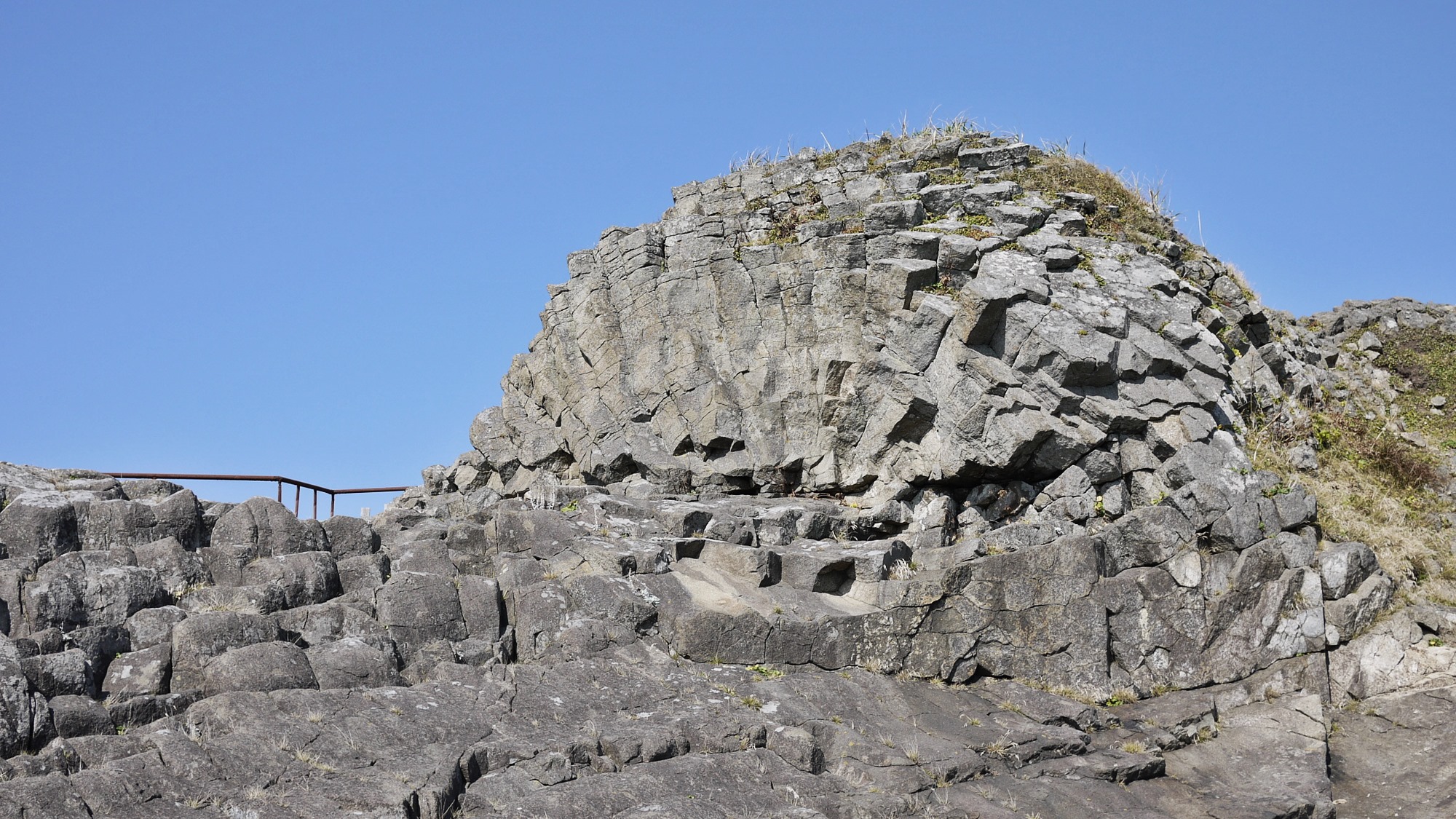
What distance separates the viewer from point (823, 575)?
1986cm

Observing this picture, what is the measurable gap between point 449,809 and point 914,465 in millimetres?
11978

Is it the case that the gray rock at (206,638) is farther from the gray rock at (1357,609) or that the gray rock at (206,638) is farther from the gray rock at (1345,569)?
the gray rock at (1345,569)

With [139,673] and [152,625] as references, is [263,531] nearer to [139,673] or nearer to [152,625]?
[152,625]

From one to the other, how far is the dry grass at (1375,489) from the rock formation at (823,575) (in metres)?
0.15

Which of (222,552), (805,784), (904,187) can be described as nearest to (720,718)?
(805,784)

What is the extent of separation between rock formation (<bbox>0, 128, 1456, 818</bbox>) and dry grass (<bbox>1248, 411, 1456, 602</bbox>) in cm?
15

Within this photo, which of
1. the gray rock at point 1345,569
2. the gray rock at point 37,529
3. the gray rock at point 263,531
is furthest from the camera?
the gray rock at point 263,531

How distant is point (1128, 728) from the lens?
57.5ft

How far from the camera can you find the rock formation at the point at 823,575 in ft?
48.3

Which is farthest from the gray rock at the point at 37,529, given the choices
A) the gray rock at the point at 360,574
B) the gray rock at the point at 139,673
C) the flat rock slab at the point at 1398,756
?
the flat rock slab at the point at 1398,756

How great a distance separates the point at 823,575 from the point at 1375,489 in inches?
396

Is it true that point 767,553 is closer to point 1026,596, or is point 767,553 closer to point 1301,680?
point 1026,596

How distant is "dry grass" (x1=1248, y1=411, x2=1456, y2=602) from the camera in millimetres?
19672

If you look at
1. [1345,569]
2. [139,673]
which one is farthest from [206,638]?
[1345,569]
